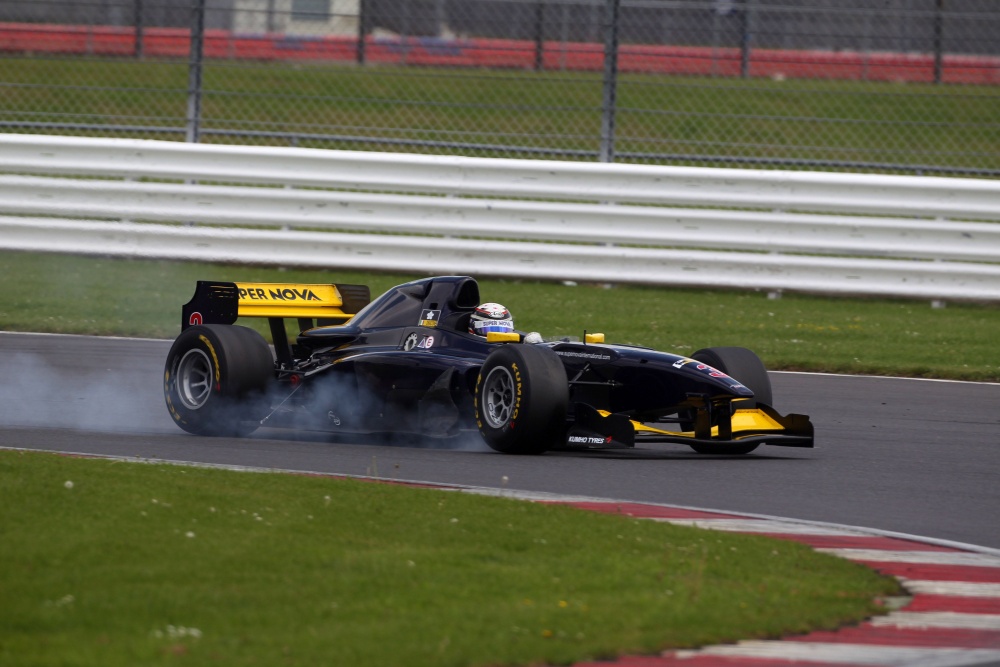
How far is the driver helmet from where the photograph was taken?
9383 millimetres

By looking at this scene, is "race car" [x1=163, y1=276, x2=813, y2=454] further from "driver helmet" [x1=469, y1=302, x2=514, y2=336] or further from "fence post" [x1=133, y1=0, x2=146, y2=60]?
"fence post" [x1=133, y1=0, x2=146, y2=60]

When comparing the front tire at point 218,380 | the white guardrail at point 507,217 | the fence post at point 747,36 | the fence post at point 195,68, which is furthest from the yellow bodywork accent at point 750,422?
the fence post at point 195,68

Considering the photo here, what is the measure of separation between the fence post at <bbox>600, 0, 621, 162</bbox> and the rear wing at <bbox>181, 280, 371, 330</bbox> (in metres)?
5.94

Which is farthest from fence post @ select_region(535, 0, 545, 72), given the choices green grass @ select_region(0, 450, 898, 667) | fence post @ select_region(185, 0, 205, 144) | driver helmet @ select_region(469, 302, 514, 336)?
green grass @ select_region(0, 450, 898, 667)

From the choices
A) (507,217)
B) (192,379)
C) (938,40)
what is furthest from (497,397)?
(938,40)

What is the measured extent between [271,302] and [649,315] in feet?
16.5

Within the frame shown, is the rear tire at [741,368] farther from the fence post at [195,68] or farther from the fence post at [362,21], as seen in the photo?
the fence post at [195,68]

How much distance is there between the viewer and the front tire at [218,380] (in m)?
9.40

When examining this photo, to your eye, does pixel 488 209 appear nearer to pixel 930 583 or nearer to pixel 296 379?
pixel 296 379

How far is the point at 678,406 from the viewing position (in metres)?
8.74

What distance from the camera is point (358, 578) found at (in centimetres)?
545

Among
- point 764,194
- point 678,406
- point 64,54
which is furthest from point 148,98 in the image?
point 678,406

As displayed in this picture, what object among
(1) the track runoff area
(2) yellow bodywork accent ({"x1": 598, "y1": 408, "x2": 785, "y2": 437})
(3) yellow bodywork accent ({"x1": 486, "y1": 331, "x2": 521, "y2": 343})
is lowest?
(1) the track runoff area

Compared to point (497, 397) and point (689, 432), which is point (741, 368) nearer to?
point (689, 432)
